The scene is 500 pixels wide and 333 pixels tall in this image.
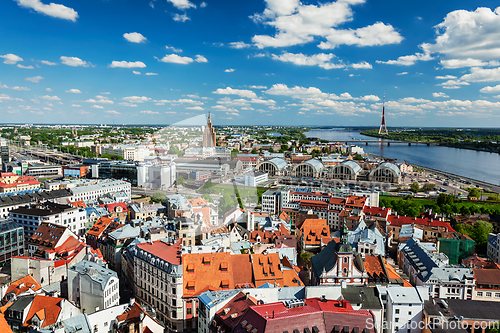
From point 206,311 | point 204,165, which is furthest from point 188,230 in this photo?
point 206,311

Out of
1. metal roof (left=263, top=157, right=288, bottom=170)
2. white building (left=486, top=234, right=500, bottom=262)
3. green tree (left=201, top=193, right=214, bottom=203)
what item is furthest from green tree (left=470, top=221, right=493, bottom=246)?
metal roof (left=263, top=157, right=288, bottom=170)

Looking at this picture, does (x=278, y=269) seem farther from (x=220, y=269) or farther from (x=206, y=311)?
(x=206, y=311)

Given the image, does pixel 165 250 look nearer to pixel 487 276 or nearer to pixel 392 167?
pixel 487 276

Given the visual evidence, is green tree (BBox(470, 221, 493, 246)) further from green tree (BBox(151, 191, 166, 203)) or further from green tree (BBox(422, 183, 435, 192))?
green tree (BBox(151, 191, 166, 203))

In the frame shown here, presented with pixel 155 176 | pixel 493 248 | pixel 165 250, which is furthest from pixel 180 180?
pixel 493 248

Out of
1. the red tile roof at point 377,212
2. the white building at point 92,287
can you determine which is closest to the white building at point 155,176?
the white building at point 92,287
